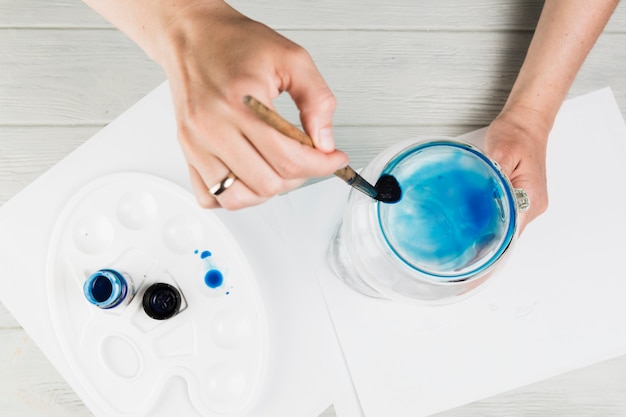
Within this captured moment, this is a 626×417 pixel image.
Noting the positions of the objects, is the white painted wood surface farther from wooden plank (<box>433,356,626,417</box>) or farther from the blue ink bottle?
the blue ink bottle

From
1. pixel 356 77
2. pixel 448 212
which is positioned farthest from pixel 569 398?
pixel 356 77

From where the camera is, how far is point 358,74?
26.4 inches

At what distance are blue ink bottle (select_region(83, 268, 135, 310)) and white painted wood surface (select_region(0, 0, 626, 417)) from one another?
0.46 feet

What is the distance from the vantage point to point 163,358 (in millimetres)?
604

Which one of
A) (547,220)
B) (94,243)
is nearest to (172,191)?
(94,243)

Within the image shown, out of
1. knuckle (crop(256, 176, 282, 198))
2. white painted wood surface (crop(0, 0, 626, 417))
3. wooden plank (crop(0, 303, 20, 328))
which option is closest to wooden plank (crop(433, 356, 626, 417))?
white painted wood surface (crop(0, 0, 626, 417))

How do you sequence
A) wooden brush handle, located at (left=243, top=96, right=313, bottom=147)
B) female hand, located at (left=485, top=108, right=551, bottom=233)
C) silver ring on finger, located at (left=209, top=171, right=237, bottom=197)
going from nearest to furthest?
wooden brush handle, located at (left=243, top=96, right=313, bottom=147) → silver ring on finger, located at (left=209, top=171, right=237, bottom=197) → female hand, located at (left=485, top=108, right=551, bottom=233)

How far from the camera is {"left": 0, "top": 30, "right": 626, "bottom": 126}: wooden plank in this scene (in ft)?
2.18

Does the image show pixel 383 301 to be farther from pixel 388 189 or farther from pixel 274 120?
pixel 274 120

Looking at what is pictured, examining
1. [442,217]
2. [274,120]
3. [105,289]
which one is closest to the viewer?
[274,120]

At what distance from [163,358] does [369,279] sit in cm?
28

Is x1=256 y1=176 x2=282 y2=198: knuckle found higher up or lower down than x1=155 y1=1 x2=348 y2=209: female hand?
lower down

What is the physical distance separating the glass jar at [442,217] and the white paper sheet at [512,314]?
0.18 meters

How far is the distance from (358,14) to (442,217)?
0.37m
